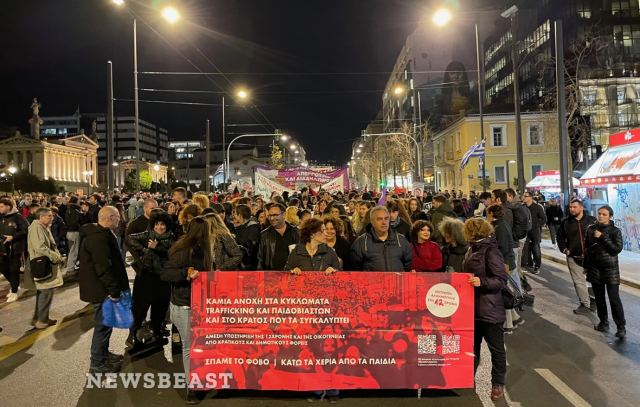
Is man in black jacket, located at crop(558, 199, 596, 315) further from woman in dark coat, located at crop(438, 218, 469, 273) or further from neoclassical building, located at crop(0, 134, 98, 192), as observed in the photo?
neoclassical building, located at crop(0, 134, 98, 192)

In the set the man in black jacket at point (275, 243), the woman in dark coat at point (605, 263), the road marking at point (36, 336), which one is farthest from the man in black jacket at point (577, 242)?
the road marking at point (36, 336)

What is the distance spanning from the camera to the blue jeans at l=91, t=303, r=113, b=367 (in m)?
5.66

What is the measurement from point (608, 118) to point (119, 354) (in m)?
53.2

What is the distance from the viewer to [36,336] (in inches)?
283

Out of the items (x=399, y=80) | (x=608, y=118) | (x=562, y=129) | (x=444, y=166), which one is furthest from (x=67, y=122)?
(x=562, y=129)

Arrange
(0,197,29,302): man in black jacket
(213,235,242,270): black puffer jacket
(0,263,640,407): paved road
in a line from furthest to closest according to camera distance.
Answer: (0,197,29,302): man in black jacket → (213,235,242,270): black puffer jacket → (0,263,640,407): paved road

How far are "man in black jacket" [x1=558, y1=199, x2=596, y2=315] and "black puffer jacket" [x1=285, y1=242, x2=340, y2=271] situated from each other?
4.79 meters

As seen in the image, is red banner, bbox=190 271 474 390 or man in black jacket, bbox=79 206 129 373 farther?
man in black jacket, bbox=79 206 129 373

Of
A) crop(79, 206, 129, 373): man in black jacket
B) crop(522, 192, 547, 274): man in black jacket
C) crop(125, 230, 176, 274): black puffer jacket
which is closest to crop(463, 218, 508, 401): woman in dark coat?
crop(125, 230, 176, 274): black puffer jacket

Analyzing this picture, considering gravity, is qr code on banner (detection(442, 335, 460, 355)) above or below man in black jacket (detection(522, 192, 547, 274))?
below

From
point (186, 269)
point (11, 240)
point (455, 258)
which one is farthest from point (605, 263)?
point (11, 240)

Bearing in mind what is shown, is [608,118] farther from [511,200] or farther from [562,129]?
[511,200]

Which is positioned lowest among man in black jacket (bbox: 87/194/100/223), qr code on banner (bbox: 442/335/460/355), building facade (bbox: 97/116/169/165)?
qr code on banner (bbox: 442/335/460/355)

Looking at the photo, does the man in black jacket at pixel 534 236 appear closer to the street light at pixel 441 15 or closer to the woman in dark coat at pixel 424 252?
the street light at pixel 441 15
